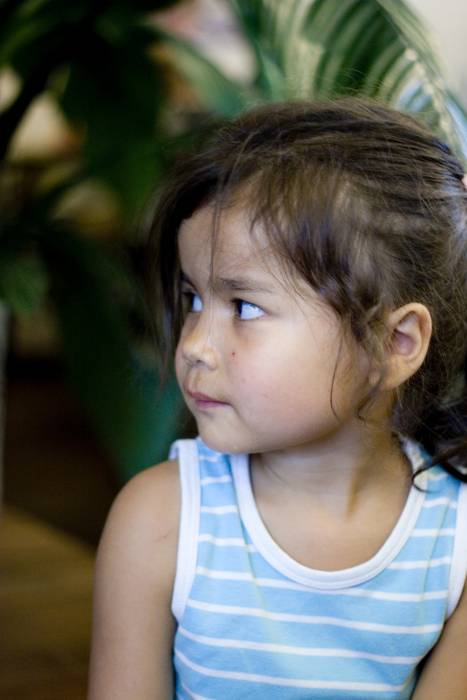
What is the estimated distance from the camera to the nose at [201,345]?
924mm

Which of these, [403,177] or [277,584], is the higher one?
[403,177]

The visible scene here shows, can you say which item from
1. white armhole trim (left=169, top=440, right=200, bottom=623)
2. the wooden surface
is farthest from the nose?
the wooden surface

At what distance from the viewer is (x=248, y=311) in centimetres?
93

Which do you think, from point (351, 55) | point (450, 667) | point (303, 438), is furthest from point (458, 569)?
point (351, 55)

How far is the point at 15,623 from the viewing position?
5.23ft

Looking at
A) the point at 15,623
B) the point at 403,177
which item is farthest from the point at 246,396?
the point at 15,623

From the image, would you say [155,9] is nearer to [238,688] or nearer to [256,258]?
[256,258]

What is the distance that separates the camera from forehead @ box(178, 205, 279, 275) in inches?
35.5

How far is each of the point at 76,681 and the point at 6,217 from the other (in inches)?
25.0

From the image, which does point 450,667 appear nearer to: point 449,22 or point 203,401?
point 203,401

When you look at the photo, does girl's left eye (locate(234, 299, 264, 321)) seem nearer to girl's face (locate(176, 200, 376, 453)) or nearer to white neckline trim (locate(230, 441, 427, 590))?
girl's face (locate(176, 200, 376, 453))

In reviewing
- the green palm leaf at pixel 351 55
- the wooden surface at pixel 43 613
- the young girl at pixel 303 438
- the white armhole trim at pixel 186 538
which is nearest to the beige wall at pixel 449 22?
Result: the green palm leaf at pixel 351 55

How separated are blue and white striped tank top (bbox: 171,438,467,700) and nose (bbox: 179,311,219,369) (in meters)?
0.13

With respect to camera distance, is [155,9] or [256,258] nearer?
[256,258]
